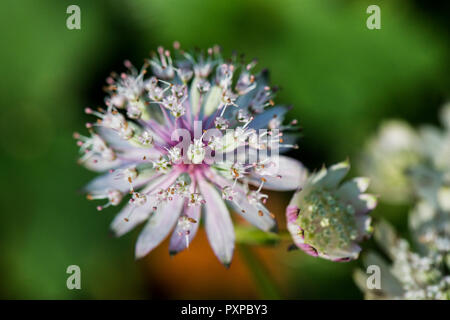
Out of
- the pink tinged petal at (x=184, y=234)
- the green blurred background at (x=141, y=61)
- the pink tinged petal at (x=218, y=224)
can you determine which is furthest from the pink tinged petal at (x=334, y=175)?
the green blurred background at (x=141, y=61)

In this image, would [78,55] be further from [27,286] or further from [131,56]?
[27,286]

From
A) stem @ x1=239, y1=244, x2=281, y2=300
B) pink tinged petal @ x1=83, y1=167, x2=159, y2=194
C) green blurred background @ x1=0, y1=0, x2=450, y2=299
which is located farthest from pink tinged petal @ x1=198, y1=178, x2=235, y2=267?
green blurred background @ x1=0, y1=0, x2=450, y2=299

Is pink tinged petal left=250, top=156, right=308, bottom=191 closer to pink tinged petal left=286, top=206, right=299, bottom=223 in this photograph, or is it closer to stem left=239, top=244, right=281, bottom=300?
pink tinged petal left=286, top=206, right=299, bottom=223

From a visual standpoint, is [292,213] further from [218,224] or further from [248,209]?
[218,224]

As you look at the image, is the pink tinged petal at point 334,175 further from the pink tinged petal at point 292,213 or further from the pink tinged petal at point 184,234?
the pink tinged petal at point 184,234

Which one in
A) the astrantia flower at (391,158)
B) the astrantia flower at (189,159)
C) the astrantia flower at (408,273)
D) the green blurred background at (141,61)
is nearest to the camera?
the astrantia flower at (189,159)

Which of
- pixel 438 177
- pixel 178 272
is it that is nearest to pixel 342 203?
pixel 438 177

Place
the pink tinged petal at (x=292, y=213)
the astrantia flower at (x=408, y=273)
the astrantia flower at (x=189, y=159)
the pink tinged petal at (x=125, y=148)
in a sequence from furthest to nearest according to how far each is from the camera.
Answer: the astrantia flower at (x=408, y=273) < the pink tinged petal at (x=125, y=148) < the astrantia flower at (x=189, y=159) < the pink tinged petal at (x=292, y=213)
